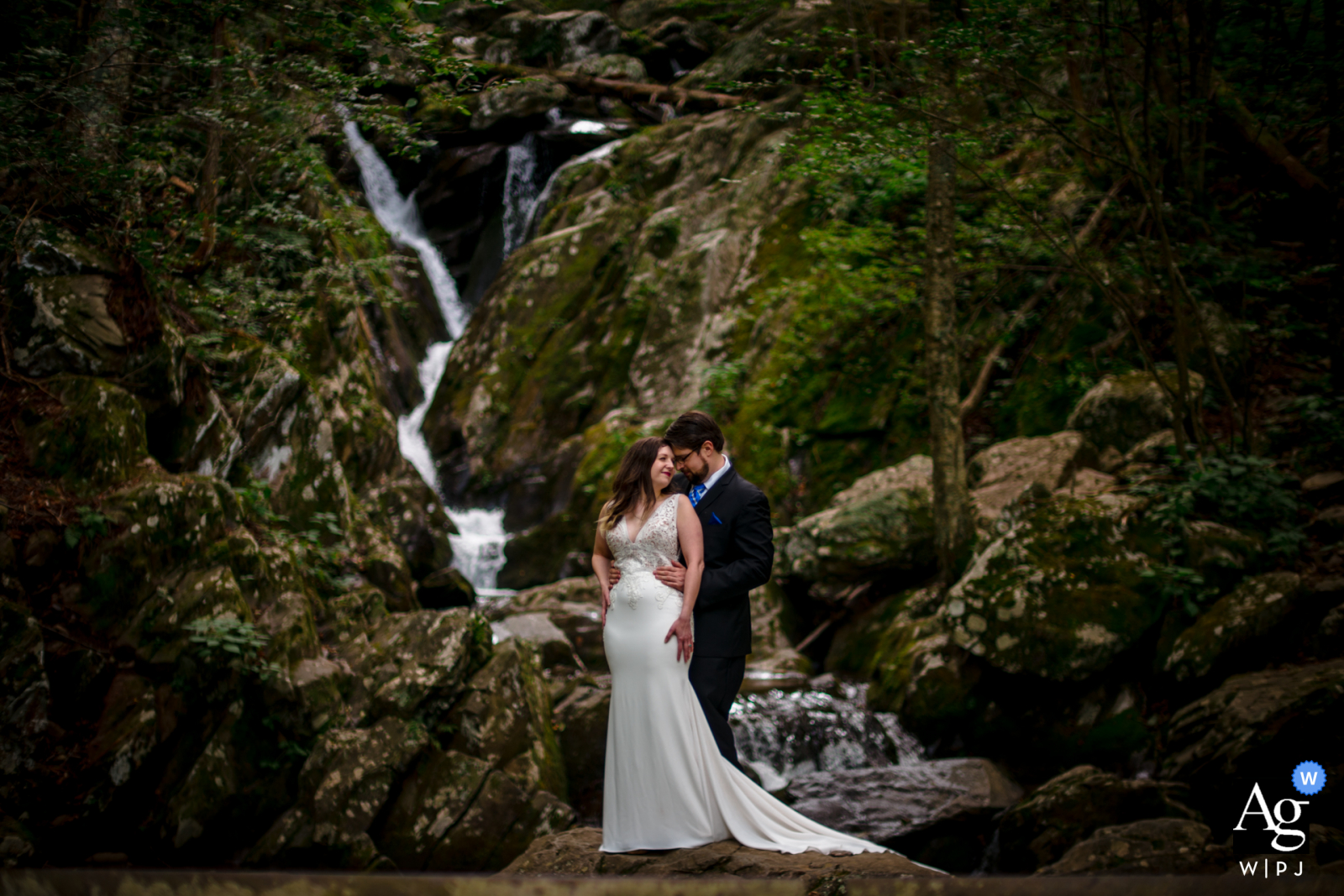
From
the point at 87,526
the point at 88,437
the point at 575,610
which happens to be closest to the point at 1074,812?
the point at 575,610

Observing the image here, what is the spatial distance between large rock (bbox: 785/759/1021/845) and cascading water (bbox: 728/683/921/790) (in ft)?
2.30

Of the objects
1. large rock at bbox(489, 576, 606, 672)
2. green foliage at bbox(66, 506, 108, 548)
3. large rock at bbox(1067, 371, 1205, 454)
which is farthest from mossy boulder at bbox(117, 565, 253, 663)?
large rock at bbox(1067, 371, 1205, 454)

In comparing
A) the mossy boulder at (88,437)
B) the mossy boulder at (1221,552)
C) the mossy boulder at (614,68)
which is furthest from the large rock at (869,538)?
the mossy boulder at (614,68)

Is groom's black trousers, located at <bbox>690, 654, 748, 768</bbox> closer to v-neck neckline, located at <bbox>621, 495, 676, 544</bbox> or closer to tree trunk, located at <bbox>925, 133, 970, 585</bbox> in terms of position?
v-neck neckline, located at <bbox>621, 495, 676, 544</bbox>

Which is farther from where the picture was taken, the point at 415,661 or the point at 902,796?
the point at 415,661

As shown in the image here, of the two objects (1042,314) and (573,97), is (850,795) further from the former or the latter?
(573,97)

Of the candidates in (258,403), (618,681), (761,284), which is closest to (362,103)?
(258,403)

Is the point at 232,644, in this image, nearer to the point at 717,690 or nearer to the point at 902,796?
the point at 717,690

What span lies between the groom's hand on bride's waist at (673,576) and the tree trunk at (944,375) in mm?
5280

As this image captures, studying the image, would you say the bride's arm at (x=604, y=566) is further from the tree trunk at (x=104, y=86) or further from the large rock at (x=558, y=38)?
the large rock at (x=558, y=38)

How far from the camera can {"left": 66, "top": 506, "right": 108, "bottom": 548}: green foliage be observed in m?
5.24

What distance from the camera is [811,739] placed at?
23.6ft

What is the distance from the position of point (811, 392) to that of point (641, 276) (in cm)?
629

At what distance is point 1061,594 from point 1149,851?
8.35 feet
